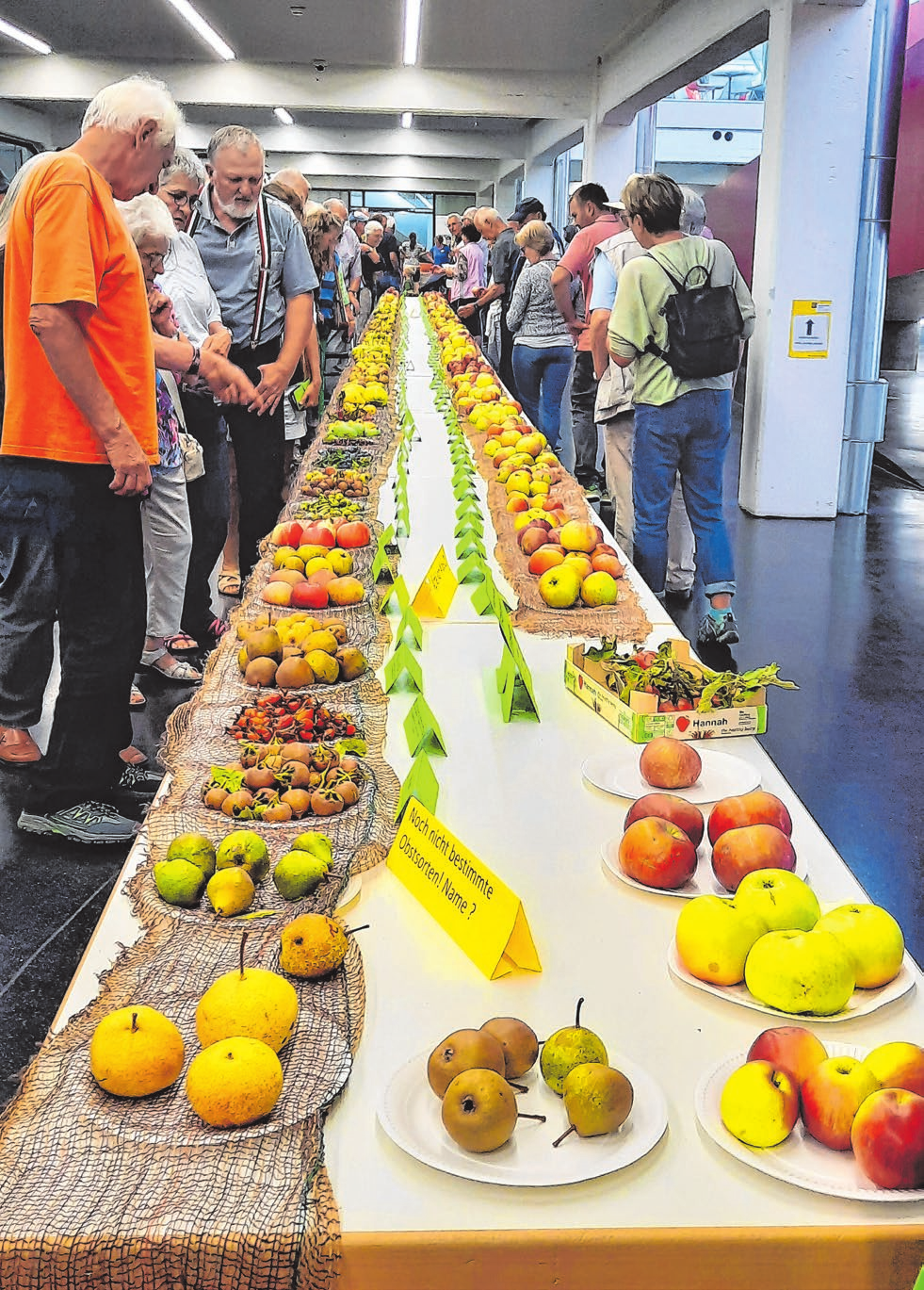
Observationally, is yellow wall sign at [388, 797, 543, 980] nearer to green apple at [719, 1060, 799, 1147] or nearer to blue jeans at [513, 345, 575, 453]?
green apple at [719, 1060, 799, 1147]

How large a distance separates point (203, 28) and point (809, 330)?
859 centimetres

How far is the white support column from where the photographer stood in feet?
22.9

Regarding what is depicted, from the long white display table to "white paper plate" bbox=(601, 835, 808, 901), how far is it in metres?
0.01

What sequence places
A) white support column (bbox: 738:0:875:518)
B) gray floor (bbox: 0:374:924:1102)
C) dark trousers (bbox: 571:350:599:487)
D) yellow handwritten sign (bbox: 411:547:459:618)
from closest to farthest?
yellow handwritten sign (bbox: 411:547:459:618) < gray floor (bbox: 0:374:924:1102) < white support column (bbox: 738:0:875:518) < dark trousers (bbox: 571:350:599:487)

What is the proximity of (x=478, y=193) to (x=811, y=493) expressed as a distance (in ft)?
83.5

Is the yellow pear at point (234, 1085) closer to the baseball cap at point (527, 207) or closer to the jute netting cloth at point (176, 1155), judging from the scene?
the jute netting cloth at point (176, 1155)

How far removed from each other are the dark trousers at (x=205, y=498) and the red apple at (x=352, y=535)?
1.41m

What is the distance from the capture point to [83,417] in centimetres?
258

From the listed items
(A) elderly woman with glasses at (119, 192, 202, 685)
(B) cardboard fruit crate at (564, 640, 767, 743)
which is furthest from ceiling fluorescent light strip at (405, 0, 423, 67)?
(B) cardboard fruit crate at (564, 640, 767, 743)

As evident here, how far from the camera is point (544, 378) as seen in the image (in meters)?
7.65

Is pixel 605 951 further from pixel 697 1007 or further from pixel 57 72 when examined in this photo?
pixel 57 72

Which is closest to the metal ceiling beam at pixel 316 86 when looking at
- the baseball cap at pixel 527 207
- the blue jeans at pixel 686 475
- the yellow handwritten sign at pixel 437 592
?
the baseball cap at pixel 527 207

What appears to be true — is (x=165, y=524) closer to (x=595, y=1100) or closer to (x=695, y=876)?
(x=695, y=876)

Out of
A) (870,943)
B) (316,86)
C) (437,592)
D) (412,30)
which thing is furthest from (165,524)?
(316,86)
